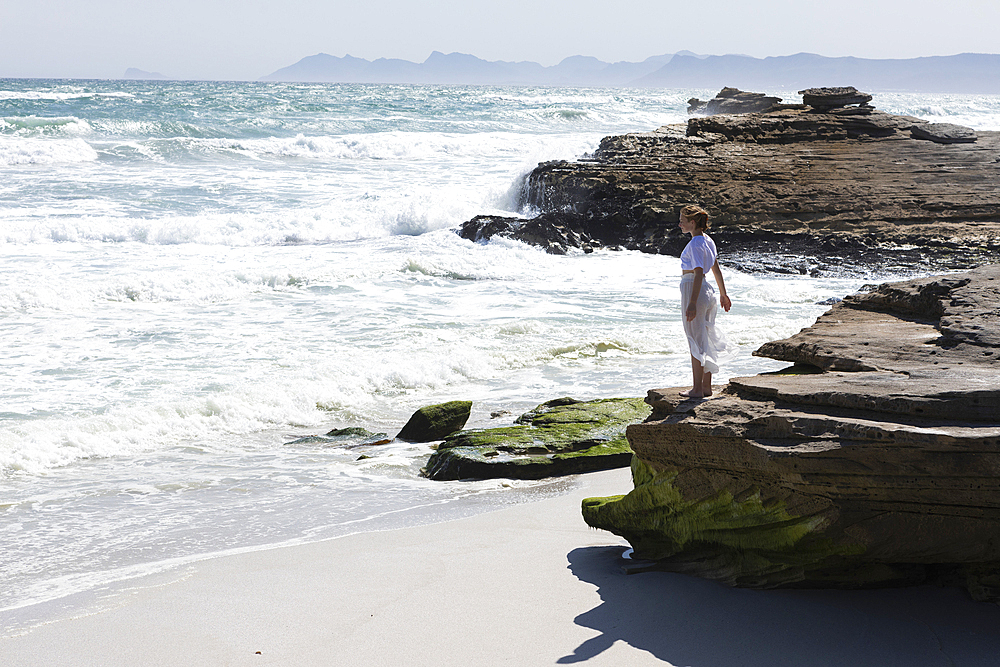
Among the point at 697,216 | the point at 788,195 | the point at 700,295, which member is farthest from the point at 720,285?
the point at 788,195

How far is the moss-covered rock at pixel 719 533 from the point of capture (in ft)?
12.2

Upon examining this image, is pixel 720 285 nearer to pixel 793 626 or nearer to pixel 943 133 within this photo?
pixel 793 626

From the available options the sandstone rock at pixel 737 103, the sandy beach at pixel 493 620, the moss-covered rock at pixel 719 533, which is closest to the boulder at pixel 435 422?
the sandy beach at pixel 493 620

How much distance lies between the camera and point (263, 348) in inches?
370

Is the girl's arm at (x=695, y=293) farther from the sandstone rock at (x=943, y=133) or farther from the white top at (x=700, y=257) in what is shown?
the sandstone rock at (x=943, y=133)

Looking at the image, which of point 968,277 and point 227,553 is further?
point 968,277

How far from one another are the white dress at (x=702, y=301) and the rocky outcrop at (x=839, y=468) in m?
0.37

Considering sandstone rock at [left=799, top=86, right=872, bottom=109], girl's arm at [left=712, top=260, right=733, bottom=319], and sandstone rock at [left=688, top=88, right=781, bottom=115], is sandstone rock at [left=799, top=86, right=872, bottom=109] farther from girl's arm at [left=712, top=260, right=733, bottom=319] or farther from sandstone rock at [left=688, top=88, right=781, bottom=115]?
girl's arm at [left=712, top=260, right=733, bottom=319]

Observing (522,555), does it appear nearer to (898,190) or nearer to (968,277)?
(968,277)

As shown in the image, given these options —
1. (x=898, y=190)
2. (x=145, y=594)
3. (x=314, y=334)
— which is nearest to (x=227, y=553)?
(x=145, y=594)

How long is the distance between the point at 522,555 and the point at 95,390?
513cm

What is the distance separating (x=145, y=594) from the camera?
13.7 ft

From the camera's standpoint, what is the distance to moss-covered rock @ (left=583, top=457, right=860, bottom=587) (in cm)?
371

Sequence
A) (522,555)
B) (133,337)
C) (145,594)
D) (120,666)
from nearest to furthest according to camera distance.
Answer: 1. (120,666)
2. (145,594)
3. (522,555)
4. (133,337)
